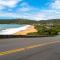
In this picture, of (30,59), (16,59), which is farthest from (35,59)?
(16,59)

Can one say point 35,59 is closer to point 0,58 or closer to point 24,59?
point 24,59

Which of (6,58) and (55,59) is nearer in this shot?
(6,58)

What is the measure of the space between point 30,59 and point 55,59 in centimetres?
132

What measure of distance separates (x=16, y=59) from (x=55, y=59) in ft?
6.50

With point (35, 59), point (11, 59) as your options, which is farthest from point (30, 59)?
point (11, 59)

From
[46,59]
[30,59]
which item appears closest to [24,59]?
[30,59]

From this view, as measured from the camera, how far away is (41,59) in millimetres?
9492

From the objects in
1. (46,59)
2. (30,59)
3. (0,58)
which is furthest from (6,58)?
(46,59)

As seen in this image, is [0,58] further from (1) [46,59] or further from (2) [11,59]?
(1) [46,59]

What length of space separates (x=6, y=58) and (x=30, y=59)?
110 cm

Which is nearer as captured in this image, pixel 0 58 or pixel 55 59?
pixel 0 58

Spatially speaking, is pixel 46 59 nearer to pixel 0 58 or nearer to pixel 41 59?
pixel 41 59

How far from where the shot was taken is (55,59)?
387 inches

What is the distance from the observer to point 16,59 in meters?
9.10
